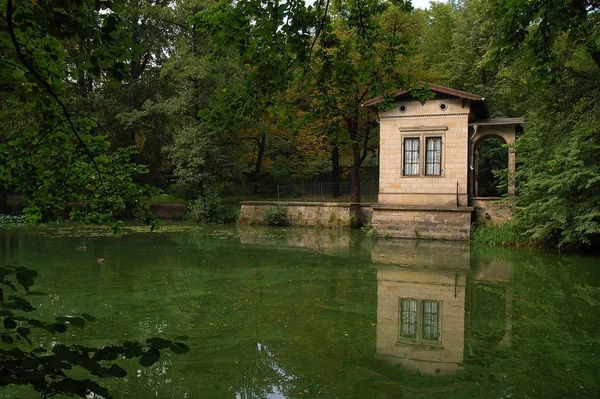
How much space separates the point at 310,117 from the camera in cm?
479

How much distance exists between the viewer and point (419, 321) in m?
6.68

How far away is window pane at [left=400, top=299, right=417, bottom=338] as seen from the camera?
6.13 m

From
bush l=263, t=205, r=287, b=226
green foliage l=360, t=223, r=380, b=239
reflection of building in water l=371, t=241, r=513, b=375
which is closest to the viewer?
reflection of building in water l=371, t=241, r=513, b=375

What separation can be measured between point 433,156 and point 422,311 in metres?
11.6

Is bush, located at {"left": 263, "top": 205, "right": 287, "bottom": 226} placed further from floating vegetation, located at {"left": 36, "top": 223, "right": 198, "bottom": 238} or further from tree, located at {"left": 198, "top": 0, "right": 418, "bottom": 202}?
tree, located at {"left": 198, "top": 0, "right": 418, "bottom": 202}

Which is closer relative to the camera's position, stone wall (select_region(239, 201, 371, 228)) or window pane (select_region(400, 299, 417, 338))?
window pane (select_region(400, 299, 417, 338))

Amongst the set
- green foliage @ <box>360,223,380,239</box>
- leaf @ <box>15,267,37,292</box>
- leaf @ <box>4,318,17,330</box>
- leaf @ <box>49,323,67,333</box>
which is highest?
leaf @ <box>15,267,37,292</box>

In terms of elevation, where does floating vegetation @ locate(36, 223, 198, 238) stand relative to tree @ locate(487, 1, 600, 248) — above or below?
below

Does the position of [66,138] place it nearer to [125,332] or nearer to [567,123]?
[125,332]

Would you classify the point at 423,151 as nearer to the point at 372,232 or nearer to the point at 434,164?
the point at 434,164

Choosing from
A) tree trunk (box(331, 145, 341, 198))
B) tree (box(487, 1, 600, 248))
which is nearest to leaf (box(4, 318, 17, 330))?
tree (box(487, 1, 600, 248))

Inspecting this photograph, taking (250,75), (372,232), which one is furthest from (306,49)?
(372,232)

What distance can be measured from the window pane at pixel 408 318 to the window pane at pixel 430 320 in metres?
0.13

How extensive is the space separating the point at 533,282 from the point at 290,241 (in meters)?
8.12
